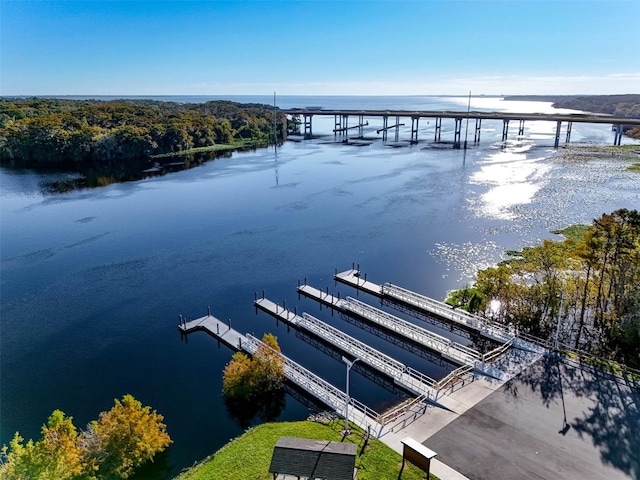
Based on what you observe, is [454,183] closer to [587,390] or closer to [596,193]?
[596,193]

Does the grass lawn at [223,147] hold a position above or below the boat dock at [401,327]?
above

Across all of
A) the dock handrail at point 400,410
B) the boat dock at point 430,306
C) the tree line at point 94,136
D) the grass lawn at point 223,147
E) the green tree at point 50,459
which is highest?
the tree line at point 94,136

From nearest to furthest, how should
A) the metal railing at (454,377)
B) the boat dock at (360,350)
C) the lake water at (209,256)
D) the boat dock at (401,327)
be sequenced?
the metal railing at (454,377), the boat dock at (360,350), the lake water at (209,256), the boat dock at (401,327)

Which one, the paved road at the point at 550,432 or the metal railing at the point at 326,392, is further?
the metal railing at the point at 326,392

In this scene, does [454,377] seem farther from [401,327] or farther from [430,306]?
[430,306]

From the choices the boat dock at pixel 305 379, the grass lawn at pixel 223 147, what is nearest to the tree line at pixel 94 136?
the grass lawn at pixel 223 147

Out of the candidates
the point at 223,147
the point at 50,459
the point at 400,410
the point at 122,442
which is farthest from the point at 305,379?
the point at 223,147

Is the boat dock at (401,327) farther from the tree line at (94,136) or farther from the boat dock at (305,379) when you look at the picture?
the tree line at (94,136)
